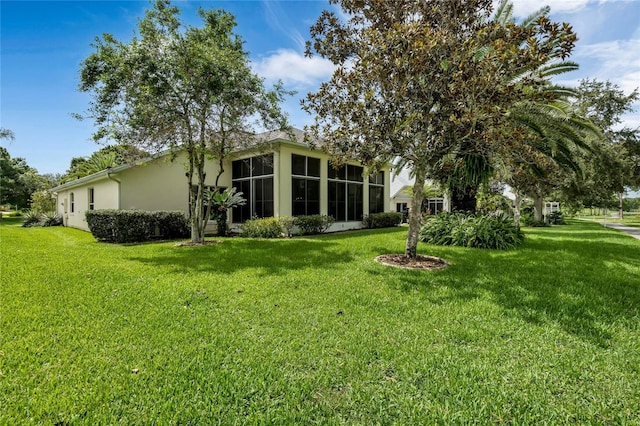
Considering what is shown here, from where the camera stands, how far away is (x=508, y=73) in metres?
5.97

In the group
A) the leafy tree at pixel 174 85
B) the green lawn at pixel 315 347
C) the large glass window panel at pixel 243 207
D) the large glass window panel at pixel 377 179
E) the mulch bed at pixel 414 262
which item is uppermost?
the leafy tree at pixel 174 85

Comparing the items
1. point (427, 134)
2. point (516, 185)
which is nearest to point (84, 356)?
point (427, 134)

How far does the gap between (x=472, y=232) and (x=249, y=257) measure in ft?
26.2

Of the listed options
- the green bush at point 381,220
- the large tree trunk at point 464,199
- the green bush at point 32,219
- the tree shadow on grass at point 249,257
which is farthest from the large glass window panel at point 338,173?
the green bush at point 32,219

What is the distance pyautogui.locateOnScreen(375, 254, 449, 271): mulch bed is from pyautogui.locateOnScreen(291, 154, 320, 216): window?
6.96 metres

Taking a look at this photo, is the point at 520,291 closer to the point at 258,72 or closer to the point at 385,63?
the point at 385,63

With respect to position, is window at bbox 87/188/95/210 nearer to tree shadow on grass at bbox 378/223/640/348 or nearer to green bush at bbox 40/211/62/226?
green bush at bbox 40/211/62/226

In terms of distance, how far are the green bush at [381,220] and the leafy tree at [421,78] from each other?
10264 mm

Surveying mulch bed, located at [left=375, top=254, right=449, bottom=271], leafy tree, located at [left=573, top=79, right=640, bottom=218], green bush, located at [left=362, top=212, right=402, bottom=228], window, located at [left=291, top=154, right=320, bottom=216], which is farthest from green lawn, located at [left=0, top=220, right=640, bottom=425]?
leafy tree, located at [left=573, top=79, right=640, bottom=218]

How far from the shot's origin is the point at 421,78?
21.0ft

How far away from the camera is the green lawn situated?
95.1 inches

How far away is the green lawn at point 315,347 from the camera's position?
7.93 feet

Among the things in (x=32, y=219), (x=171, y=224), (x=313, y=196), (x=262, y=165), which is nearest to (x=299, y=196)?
(x=313, y=196)

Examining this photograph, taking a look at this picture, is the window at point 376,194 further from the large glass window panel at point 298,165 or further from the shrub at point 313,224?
the large glass window panel at point 298,165
